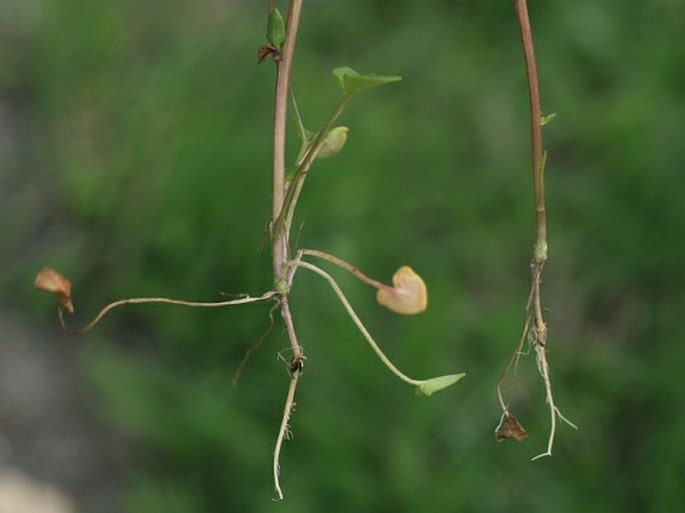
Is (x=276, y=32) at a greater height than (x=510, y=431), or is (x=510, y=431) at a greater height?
(x=276, y=32)

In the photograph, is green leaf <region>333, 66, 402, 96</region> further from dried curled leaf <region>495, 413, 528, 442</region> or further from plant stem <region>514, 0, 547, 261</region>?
dried curled leaf <region>495, 413, 528, 442</region>

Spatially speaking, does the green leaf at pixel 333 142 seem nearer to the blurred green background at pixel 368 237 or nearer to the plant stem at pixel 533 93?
the plant stem at pixel 533 93

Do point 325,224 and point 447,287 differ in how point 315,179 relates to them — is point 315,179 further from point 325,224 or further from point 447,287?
point 447,287

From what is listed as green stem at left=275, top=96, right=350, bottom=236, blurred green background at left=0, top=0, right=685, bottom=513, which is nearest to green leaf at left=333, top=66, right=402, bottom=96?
green stem at left=275, top=96, right=350, bottom=236

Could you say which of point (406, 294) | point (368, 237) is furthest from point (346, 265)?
point (368, 237)

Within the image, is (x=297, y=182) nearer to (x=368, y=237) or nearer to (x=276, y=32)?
(x=276, y=32)

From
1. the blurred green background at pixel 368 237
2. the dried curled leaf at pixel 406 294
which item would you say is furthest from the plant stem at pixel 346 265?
the blurred green background at pixel 368 237
